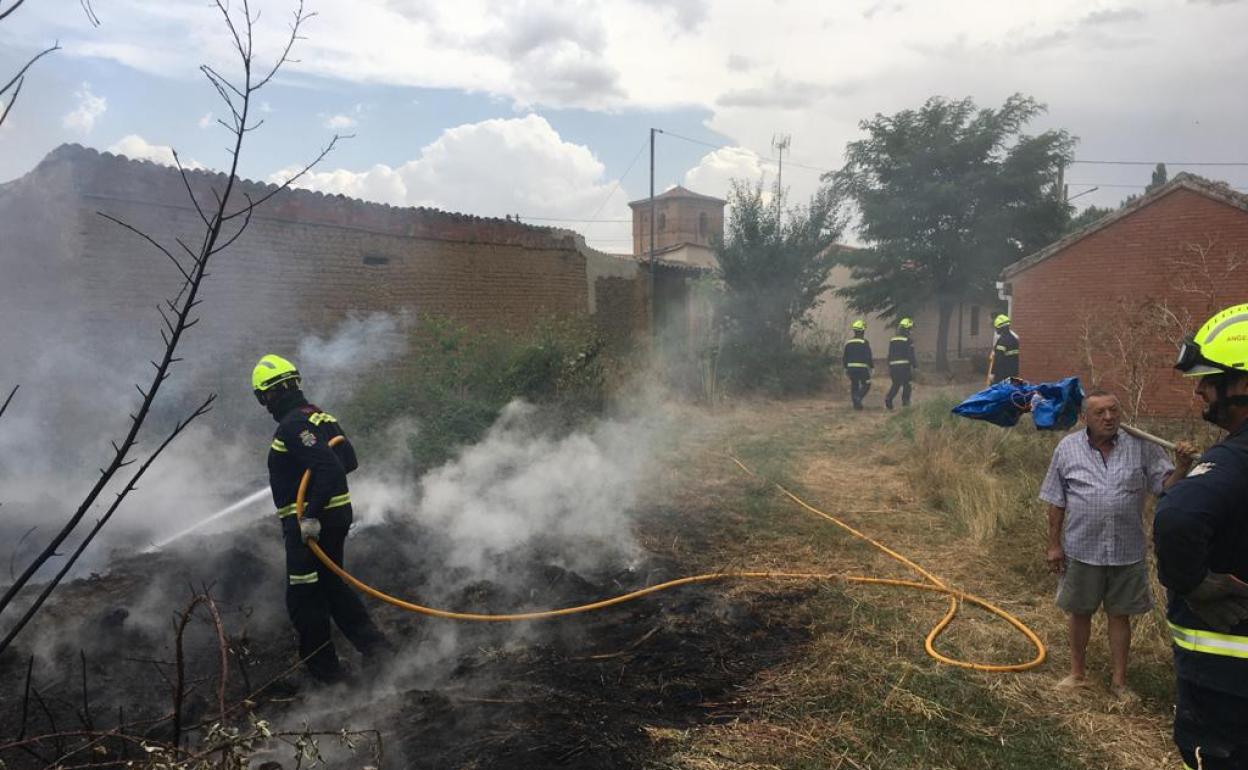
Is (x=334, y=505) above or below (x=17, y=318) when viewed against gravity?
below

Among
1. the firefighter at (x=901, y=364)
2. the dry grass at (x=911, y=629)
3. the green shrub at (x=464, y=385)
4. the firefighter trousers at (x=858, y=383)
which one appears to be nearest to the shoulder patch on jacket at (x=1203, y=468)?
the dry grass at (x=911, y=629)

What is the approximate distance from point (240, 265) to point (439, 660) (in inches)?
274

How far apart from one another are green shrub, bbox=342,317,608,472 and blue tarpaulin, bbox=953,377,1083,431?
610cm

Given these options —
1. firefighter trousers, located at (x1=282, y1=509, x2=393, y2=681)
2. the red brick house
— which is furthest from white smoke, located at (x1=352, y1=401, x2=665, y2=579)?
the red brick house

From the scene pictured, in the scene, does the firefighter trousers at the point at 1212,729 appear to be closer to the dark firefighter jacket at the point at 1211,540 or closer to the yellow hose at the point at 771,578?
the dark firefighter jacket at the point at 1211,540

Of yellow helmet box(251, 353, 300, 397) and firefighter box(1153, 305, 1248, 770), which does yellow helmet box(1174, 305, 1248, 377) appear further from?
yellow helmet box(251, 353, 300, 397)

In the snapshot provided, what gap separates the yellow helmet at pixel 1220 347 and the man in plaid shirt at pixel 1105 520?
5.17 feet

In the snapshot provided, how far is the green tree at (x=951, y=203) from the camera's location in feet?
78.8

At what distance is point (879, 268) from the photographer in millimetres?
25766

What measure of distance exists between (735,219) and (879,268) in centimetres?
915

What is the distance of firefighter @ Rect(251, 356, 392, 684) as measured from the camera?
4.24 meters

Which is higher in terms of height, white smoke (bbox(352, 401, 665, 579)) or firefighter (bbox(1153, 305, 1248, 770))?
firefighter (bbox(1153, 305, 1248, 770))

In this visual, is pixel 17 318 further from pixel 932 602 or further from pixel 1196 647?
pixel 1196 647

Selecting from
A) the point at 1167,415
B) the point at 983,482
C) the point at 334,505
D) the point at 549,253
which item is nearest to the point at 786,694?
the point at 334,505
